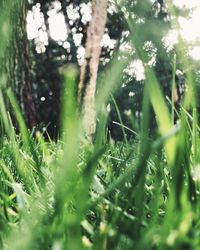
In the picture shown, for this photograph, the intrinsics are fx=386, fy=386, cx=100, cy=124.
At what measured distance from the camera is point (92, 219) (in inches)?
15.8

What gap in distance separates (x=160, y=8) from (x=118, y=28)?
8.21 ft

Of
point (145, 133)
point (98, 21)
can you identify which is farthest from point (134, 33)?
point (98, 21)

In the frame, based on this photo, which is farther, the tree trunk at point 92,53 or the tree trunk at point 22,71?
the tree trunk at point 22,71

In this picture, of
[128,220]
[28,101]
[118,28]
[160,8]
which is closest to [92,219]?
[128,220]

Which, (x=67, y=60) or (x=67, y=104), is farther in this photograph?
(x=67, y=60)

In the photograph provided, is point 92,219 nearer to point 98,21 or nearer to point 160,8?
point 98,21

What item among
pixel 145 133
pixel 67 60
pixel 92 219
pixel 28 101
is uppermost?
pixel 145 133

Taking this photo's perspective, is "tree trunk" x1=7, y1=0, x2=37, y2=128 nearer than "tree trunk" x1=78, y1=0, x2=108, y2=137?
No

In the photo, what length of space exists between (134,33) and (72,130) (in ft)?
0.28

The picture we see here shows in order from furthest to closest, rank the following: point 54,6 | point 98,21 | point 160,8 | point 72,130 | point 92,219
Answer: point 54,6 → point 160,8 → point 98,21 → point 92,219 → point 72,130

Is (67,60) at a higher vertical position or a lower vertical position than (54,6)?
lower

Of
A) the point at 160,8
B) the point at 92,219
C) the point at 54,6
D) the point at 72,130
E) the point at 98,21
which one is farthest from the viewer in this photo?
the point at 54,6

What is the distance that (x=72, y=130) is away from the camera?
0.57 ft

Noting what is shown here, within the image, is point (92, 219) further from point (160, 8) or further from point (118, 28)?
point (118, 28)
